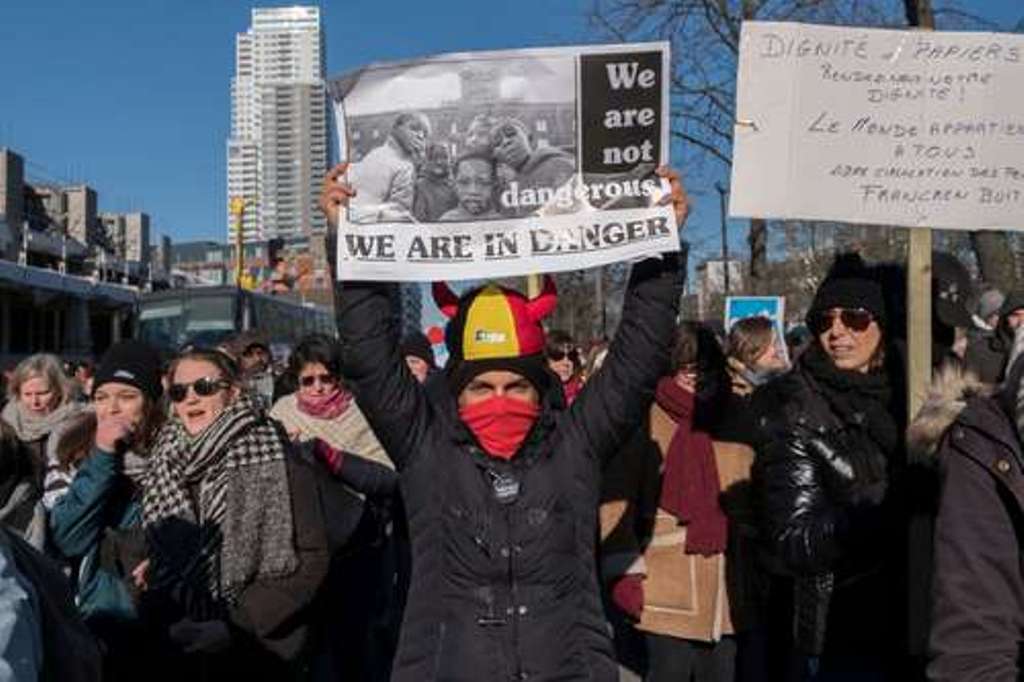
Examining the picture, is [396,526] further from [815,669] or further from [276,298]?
[276,298]

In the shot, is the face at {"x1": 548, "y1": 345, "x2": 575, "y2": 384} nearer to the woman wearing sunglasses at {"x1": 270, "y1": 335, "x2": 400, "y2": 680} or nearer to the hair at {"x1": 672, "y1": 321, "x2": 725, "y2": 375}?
the woman wearing sunglasses at {"x1": 270, "y1": 335, "x2": 400, "y2": 680}

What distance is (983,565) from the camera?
8.67ft

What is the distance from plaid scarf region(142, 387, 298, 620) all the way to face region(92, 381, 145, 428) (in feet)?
1.02

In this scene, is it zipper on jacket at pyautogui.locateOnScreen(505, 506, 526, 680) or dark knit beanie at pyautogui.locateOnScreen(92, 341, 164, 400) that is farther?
dark knit beanie at pyautogui.locateOnScreen(92, 341, 164, 400)

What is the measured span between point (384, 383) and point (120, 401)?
1.64 m

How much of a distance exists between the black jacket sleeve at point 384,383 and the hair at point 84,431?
1.44 metres

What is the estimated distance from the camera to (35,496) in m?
4.22

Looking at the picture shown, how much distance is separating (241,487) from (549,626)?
1.47 metres

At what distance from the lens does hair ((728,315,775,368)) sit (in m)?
6.86

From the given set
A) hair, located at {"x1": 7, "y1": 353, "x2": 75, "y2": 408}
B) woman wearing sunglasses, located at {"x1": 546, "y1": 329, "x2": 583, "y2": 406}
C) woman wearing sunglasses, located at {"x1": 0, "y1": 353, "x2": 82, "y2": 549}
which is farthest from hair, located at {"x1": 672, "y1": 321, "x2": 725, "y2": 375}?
woman wearing sunglasses, located at {"x1": 546, "y1": 329, "x2": 583, "y2": 406}

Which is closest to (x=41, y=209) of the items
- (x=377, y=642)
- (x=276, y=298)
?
(x=276, y=298)

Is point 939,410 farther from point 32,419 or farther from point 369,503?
point 32,419

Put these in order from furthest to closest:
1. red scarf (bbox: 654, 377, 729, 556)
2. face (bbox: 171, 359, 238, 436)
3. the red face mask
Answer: red scarf (bbox: 654, 377, 729, 556), face (bbox: 171, 359, 238, 436), the red face mask

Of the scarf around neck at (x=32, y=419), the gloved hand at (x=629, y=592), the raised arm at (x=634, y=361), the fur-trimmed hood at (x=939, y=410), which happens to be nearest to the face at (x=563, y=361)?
the scarf around neck at (x=32, y=419)
